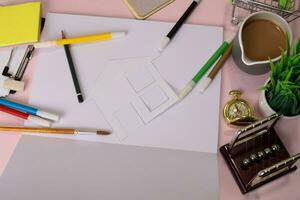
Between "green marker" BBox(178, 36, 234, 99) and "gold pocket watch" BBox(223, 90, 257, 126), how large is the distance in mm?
66

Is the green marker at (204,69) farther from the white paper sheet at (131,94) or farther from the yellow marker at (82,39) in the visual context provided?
the yellow marker at (82,39)

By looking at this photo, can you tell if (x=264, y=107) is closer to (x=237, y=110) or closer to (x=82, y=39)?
(x=237, y=110)

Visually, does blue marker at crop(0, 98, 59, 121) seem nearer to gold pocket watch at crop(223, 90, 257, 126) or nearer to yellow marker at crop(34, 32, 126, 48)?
yellow marker at crop(34, 32, 126, 48)

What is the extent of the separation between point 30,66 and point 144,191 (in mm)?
306

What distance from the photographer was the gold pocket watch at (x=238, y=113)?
592 millimetres

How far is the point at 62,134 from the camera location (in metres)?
0.61

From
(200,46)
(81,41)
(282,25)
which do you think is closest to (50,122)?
(81,41)

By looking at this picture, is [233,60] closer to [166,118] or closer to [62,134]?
[166,118]

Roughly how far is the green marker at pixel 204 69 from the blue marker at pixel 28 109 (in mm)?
217

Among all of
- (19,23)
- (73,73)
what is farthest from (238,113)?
(19,23)

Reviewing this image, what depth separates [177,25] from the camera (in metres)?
0.66

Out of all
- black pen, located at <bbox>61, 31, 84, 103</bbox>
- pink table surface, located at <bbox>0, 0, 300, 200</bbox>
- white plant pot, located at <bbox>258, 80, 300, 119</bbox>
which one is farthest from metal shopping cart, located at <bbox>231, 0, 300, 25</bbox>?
black pen, located at <bbox>61, 31, 84, 103</bbox>

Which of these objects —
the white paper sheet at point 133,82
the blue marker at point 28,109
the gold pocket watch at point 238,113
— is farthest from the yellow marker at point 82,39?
the gold pocket watch at point 238,113

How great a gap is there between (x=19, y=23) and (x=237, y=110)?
421 mm
